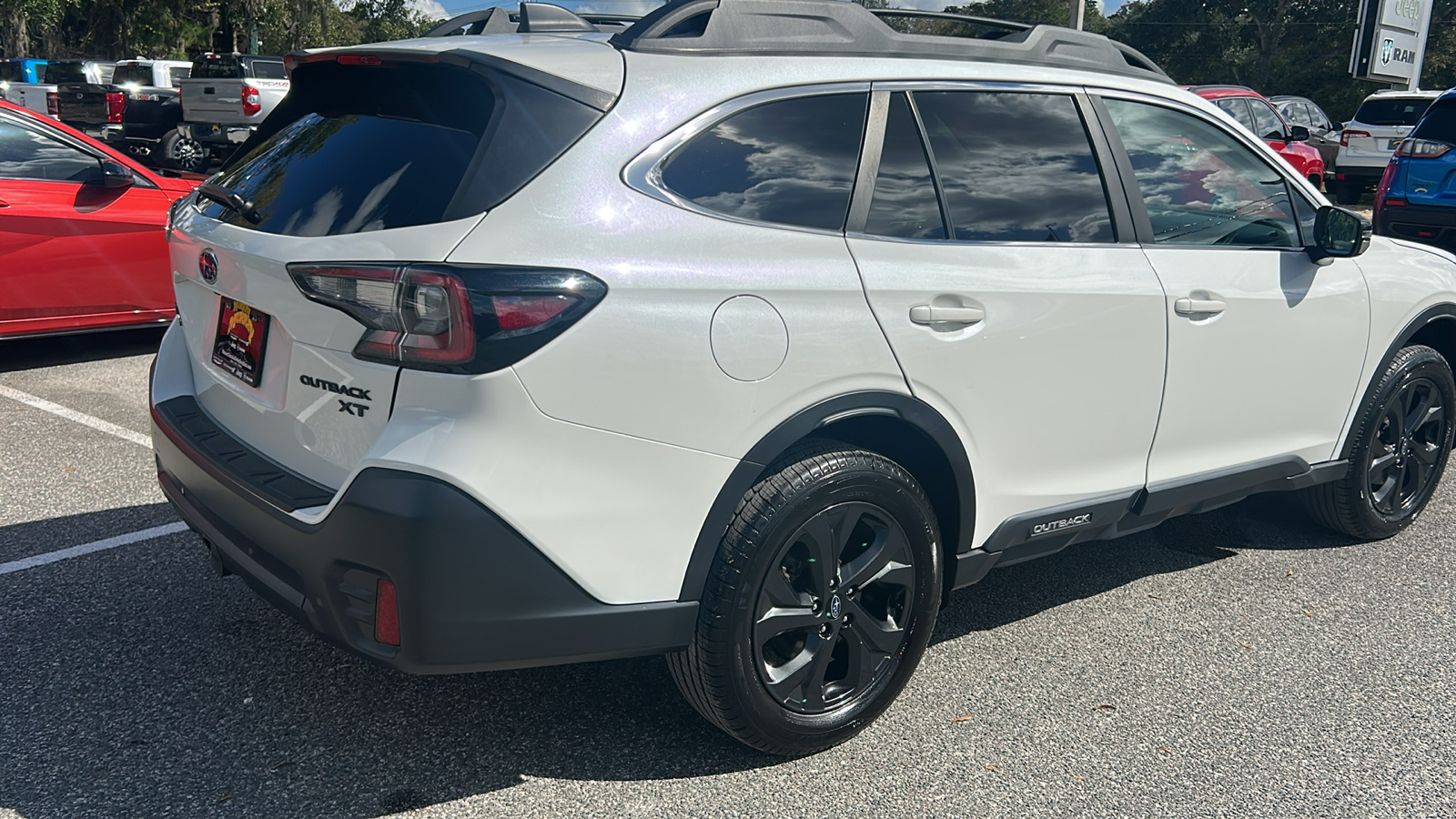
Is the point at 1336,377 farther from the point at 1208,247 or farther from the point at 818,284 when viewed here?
the point at 818,284

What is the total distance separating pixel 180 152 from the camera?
1883 cm

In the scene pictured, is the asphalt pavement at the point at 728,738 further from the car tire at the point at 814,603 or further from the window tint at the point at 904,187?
the window tint at the point at 904,187

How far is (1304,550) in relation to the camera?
4664mm

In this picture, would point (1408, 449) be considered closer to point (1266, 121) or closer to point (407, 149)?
point (407, 149)

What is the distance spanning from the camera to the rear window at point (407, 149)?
2479 mm

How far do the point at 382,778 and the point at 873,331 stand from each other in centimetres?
158

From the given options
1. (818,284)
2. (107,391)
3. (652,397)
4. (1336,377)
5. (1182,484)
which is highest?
(818,284)

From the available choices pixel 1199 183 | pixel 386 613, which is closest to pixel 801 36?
pixel 1199 183

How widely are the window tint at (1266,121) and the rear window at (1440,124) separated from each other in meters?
4.09

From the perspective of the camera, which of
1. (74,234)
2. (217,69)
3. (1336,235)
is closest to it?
(1336,235)

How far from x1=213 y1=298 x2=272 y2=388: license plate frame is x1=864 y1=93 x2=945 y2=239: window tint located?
147cm

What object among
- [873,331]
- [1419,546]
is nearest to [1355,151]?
[1419,546]

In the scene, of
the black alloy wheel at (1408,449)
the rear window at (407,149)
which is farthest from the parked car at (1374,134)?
the rear window at (407,149)

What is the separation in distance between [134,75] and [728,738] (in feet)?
78.9
